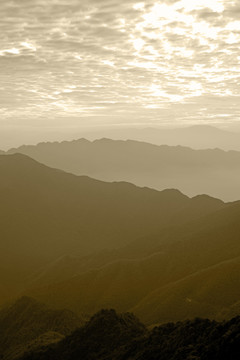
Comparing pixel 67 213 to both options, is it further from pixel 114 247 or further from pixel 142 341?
pixel 142 341

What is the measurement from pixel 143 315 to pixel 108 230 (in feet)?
202

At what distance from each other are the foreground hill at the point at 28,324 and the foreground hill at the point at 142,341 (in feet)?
18.7

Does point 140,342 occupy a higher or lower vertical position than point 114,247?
higher

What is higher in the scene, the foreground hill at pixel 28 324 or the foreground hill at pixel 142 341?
the foreground hill at pixel 142 341

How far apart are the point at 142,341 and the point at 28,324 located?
23.7 m

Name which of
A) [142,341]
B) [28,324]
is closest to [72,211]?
[28,324]

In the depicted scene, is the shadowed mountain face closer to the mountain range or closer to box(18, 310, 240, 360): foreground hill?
the mountain range

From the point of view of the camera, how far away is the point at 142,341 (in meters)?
31.0

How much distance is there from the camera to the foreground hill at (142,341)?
957 inches

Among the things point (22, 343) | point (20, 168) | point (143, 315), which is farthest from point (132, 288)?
point (20, 168)

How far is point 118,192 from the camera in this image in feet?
446

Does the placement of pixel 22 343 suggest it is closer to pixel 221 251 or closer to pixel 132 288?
pixel 132 288

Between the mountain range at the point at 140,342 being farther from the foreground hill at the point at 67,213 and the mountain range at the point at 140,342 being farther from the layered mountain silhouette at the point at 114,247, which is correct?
the foreground hill at the point at 67,213

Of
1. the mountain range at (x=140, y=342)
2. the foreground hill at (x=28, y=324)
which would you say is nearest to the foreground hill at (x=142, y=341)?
the mountain range at (x=140, y=342)
